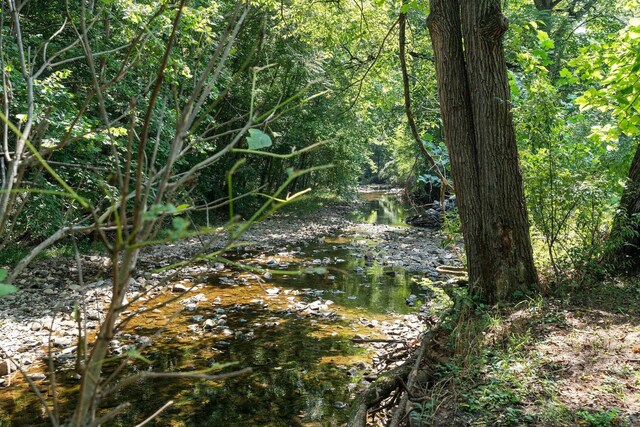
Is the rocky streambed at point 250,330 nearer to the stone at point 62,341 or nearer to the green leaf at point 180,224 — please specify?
the stone at point 62,341

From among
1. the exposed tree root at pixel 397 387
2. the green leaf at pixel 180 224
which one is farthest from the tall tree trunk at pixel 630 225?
the green leaf at pixel 180 224

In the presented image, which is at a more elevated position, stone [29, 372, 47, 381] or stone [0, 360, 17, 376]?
stone [0, 360, 17, 376]

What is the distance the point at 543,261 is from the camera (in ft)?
18.9

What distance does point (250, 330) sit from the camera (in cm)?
745

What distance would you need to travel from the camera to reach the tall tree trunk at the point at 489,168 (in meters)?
5.08

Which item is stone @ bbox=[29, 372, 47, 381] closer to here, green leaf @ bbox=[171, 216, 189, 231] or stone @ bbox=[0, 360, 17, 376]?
stone @ bbox=[0, 360, 17, 376]

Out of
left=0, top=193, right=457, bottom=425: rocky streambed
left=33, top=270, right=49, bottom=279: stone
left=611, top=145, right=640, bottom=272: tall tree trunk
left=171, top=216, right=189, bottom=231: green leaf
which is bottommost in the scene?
left=0, top=193, right=457, bottom=425: rocky streambed

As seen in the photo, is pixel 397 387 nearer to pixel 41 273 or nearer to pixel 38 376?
pixel 38 376

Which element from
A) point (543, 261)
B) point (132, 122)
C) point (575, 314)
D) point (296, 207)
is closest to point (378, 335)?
point (543, 261)

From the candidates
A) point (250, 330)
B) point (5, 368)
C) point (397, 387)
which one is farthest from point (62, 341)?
point (397, 387)

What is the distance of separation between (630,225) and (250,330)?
5.49 metres

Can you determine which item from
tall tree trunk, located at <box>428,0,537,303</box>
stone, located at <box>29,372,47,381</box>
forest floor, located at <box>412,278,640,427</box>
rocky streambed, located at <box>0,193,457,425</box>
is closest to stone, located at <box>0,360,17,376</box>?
rocky streambed, located at <box>0,193,457,425</box>

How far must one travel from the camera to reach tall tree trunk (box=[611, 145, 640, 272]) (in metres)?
5.40

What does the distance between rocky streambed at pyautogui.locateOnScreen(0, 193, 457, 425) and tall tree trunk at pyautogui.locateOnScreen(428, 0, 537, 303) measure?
3.41 feet
